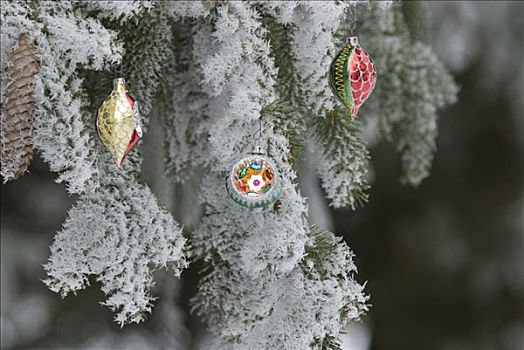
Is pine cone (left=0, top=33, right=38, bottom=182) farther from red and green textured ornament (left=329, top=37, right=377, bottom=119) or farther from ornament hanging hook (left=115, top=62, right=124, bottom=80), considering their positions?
red and green textured ornament (left=329, top=37, right=377, bottom=119)

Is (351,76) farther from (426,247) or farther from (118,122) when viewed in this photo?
(426,247)

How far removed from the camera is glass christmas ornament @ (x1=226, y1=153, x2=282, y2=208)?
598 mm

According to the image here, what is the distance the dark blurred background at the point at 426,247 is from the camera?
1847 mm

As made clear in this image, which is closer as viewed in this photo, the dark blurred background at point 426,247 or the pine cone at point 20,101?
the pine cone at point 20,101

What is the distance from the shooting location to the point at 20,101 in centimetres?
55

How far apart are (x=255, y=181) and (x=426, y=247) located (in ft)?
5.52

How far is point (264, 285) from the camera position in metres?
0.64

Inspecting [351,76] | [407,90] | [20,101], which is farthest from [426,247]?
[20,101]

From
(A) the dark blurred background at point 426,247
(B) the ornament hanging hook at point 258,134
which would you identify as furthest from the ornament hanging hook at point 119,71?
(A) the dark blurred background at point 426,247

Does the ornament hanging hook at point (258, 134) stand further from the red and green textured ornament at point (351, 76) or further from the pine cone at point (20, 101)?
the pine cone at point (20, 101)

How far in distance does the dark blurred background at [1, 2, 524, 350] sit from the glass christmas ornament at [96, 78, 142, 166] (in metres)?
1.18

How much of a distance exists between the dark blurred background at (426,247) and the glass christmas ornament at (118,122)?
1.18 metres

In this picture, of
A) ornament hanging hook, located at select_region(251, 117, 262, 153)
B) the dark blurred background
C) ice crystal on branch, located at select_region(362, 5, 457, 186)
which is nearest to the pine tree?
ornament hanging hook, located at select_region(251, 117, 262, 153)

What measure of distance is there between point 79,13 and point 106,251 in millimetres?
194
